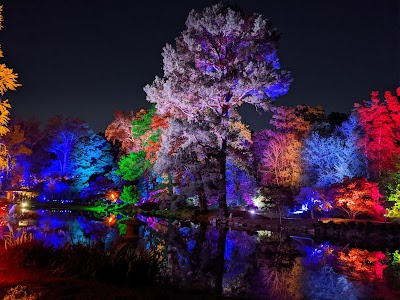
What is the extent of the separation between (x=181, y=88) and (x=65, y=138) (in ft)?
90.3

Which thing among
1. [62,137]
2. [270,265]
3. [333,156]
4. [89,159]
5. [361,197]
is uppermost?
[62,137]

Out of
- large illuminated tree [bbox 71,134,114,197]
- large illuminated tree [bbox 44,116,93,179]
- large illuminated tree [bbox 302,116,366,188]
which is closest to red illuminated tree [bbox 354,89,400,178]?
large illuminated tree [bbox 302,116,366,188]

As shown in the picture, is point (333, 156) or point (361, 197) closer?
point (361, 197)

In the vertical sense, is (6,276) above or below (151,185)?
below

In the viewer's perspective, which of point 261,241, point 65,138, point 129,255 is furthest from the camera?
point 65,138

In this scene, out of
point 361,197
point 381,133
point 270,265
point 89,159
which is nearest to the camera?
point 270,265

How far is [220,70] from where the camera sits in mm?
23422

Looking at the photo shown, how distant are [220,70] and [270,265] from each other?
45.2 ft

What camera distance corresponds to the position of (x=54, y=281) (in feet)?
23.0

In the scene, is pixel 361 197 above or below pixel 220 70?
below

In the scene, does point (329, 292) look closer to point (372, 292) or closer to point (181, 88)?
point (372, 292)

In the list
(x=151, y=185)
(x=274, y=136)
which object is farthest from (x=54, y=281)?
(x=151, y=185)

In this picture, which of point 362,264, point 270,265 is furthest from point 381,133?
point 270,265

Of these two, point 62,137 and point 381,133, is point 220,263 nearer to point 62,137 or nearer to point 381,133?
point 381,133
